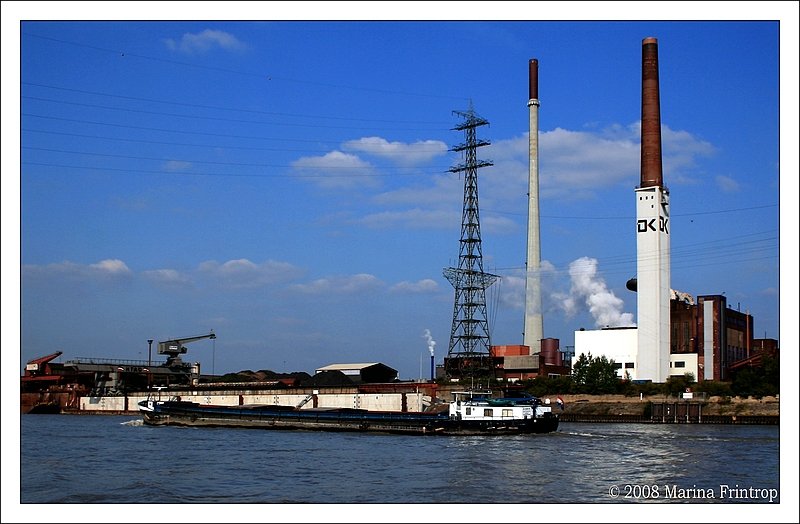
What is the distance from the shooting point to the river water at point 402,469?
29.3m

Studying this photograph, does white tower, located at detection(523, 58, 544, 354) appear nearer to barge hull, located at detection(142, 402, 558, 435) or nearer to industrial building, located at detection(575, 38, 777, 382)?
industrial building, located at detection(575, 38, 777, 382)

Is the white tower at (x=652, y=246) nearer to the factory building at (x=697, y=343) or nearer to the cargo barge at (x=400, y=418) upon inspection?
the factory building at (x=697, y=343)

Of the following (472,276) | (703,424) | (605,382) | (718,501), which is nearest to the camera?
(718,501)

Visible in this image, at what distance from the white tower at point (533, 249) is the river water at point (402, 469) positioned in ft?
169

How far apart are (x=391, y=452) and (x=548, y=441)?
10.6 m

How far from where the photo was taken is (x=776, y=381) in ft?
275

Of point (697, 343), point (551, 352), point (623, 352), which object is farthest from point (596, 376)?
point (551, 352)

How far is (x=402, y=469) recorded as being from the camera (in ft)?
123

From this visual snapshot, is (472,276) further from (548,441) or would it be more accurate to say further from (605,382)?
(548,441)

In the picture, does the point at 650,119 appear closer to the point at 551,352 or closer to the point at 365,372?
the point at 551,352

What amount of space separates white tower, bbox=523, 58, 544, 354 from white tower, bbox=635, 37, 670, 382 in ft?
49.9

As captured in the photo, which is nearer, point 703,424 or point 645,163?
point 703,424

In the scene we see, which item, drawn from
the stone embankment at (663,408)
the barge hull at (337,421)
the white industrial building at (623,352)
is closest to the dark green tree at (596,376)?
the stone embankment at (663,408)

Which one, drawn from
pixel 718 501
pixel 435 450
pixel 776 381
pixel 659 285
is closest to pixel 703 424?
pixel 776 381
